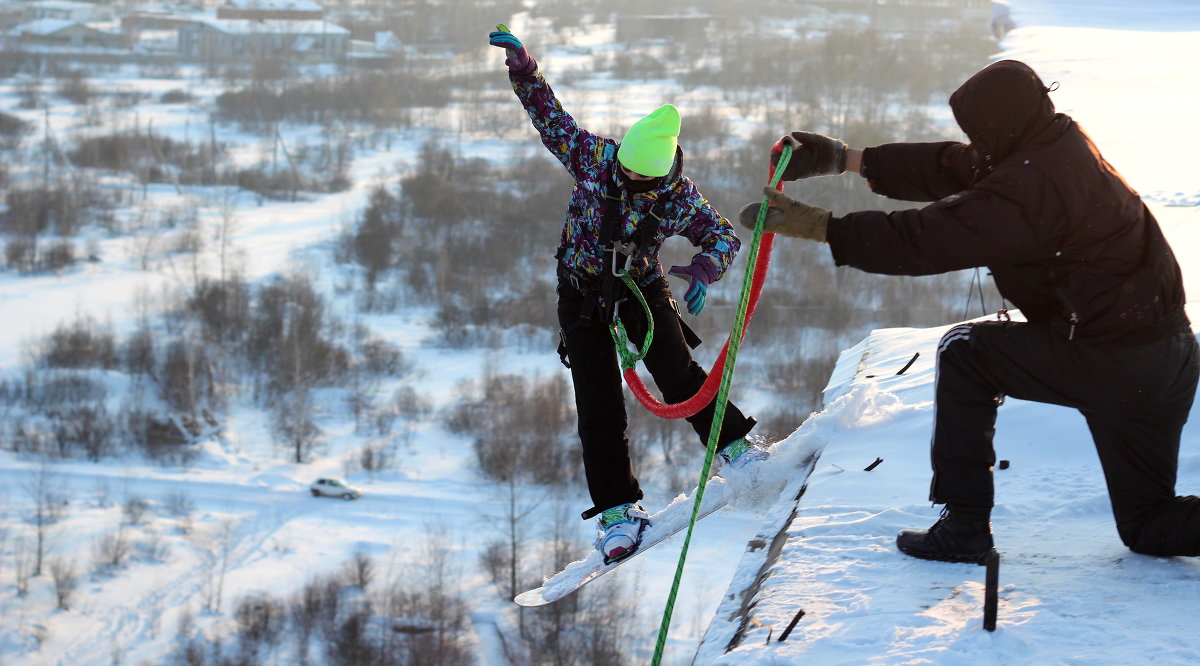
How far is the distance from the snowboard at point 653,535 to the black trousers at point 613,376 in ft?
0.57

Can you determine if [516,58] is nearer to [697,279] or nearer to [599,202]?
[599,202]

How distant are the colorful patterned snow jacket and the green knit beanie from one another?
96 mm

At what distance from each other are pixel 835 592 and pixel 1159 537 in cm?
95

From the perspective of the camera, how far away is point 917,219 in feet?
9.55

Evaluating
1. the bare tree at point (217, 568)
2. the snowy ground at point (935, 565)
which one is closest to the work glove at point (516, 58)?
the snowy ground at point (935, 565)

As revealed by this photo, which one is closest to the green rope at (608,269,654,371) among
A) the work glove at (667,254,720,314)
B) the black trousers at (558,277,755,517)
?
the black trousers at (558,277,755,517)

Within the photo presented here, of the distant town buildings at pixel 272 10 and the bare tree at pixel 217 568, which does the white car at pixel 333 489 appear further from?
the distant town buildings at pixel 272 10

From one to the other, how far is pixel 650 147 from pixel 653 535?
1.51m

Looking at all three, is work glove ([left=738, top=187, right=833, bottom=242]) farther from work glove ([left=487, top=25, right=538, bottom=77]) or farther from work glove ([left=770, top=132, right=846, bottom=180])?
work glove ([left=487, top=25, right=538, bottom=77])

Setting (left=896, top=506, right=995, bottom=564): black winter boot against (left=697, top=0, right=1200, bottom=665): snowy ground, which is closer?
(left=697, top=0, right=1200, bottom=665): snowy ground

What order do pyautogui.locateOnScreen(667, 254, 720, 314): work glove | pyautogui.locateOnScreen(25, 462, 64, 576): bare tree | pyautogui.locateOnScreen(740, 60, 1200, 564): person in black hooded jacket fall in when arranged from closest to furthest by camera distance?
pyautogui.locateOnScreen(740, 60, 1200, 564): person in black hooded jacket
pyautogui.locateOnScreen(667, 254, 720, 314): work glove
pyautogui.locateOnScreen(25, 462, 64, 576): bare tree

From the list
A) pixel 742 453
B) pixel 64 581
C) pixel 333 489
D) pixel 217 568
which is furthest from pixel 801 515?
pixel 333 489

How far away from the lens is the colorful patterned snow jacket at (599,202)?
4098 millimetres

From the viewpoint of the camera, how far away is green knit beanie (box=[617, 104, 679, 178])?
3.95 meters
